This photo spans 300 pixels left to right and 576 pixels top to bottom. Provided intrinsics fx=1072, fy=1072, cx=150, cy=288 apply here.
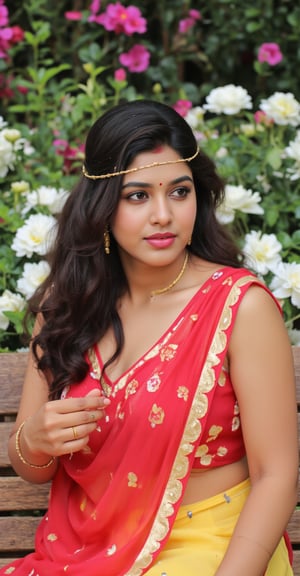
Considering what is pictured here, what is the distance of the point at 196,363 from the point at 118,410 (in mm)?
222

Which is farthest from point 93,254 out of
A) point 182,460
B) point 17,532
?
point 17,532

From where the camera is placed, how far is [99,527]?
2.48 meters

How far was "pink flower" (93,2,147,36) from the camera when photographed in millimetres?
4523

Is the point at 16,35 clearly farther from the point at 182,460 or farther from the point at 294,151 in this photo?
the point at 182,460

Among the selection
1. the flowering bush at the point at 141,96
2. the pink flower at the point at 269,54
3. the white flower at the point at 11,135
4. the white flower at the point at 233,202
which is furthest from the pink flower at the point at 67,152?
the pink flower at the point at 269,54

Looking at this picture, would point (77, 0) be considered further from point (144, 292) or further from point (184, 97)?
point (144, 292)

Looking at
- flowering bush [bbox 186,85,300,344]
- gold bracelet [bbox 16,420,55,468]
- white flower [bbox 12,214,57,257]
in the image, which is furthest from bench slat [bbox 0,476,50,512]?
flowering bush [bbox 186,85,300,344]

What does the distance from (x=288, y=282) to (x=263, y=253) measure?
0.15 metres

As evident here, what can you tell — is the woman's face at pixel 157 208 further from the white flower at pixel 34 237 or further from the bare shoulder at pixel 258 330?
the white flower at pixel 34 237

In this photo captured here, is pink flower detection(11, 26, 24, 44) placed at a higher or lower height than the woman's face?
higher

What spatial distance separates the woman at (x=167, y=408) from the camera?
2.35m

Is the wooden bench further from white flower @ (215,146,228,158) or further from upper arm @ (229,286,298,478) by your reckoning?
white flower @ (215,146,228,158)

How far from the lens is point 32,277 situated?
10.8ft

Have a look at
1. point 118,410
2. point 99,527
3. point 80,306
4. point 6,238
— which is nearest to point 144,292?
point 80,306
